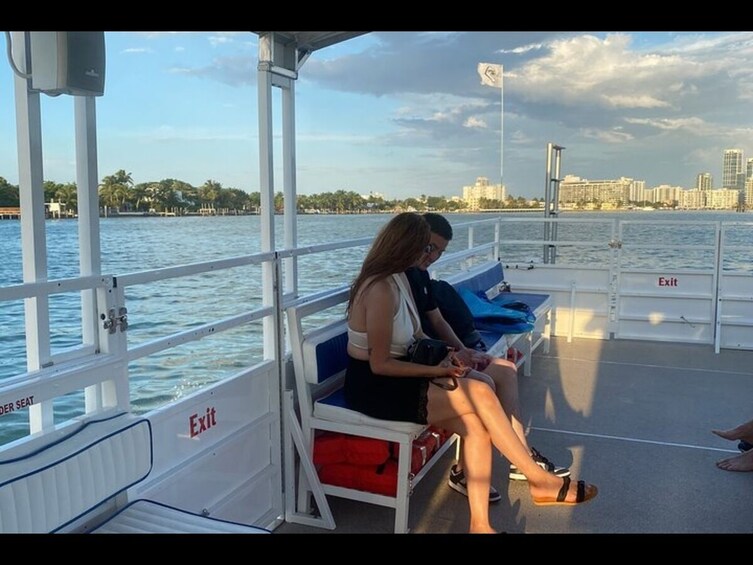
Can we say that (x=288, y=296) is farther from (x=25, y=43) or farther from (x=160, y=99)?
(x=160, y=99)

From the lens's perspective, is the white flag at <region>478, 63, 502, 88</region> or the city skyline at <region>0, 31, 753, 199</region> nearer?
the white flag at <region>478, 63, 502, 88</region>

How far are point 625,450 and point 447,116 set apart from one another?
32616mm

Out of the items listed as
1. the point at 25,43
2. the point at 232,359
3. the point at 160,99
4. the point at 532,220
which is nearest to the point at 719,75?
the point at 160,99

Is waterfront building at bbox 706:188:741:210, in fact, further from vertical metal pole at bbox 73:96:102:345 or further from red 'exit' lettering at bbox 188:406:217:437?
vertical metal pole at bbox 73:96:102:345

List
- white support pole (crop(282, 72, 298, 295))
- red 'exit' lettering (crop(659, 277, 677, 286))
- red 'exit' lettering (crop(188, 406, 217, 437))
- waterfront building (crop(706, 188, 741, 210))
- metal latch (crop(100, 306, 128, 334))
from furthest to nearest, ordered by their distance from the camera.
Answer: waterfront building (crop(706, 188, 741, 210)), red 'exit' lettering (crop(659, 277, 677, 286)), white support pole (crop(282, 72, 298, 295)), red 'exit' lettering (crop(188, 406, 217, 437)), metal latch (crop(100, 306, 128, 334))

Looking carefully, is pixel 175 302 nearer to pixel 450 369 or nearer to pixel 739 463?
pixel 450 369

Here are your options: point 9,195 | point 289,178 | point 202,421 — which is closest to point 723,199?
point 289,178

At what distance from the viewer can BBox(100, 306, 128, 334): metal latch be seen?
1.90 metres

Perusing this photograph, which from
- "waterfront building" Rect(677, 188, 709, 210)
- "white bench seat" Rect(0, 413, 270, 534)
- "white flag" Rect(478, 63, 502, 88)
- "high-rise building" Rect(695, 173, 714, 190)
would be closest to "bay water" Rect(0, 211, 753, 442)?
"white bench seat" Rect(0, 413, 270, 534)

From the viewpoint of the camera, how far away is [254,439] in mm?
2627

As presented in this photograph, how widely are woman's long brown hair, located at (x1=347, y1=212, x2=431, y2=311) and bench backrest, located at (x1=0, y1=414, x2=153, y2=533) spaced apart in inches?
44.4

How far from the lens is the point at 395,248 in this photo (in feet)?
8.98

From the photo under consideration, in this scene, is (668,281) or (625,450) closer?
(625,450)

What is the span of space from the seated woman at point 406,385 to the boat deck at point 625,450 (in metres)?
0.33
